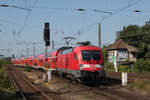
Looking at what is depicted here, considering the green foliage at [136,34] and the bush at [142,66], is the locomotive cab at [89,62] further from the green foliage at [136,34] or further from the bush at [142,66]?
the green foliage at [136,34]

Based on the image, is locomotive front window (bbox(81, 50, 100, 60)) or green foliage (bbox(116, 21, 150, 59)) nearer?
locomotive front window (bbox(81, 50, 100, 60))

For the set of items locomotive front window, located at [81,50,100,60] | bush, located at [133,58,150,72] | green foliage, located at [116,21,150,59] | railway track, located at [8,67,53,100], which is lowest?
railway track, located at [8,67,53,100]

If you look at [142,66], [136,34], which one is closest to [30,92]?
[142,66]

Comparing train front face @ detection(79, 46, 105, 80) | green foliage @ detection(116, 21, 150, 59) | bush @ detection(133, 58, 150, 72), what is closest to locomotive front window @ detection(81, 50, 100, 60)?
train front face @ detection(79, 46, 105, 80)

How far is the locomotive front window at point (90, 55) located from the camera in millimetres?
15789

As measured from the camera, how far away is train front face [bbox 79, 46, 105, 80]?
15288mm

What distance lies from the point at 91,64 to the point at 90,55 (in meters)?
0.77

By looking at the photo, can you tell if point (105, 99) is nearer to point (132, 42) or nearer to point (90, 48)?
point (90, 48)

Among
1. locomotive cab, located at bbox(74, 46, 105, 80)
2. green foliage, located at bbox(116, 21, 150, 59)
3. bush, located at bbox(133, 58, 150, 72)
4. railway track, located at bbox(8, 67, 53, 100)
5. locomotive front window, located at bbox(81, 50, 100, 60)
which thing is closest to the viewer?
railway track, located at bbox(8, 67, 53, 100)

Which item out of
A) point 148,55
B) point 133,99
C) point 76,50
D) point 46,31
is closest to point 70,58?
point 76,50

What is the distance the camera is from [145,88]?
1395 cm

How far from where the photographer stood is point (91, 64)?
1549cm

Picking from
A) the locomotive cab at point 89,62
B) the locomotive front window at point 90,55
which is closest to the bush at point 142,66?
the locomotive cab at point 89,62

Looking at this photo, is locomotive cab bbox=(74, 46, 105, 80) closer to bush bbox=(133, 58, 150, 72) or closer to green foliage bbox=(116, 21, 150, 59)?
bush bbox=(133, 58, 150, 72)
